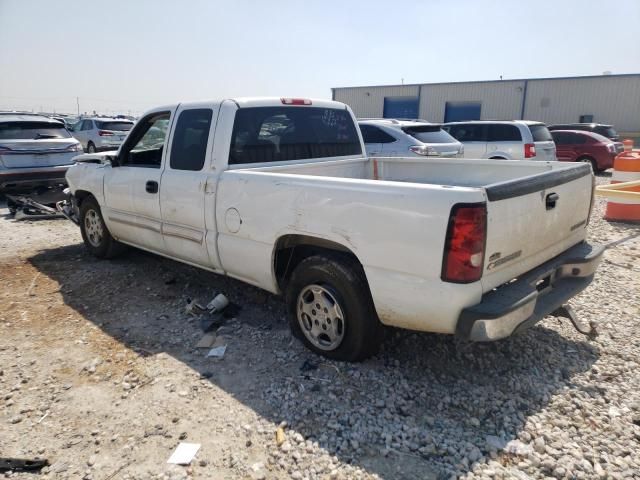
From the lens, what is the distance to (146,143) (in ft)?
16.5

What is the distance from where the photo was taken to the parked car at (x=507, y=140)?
12.0m

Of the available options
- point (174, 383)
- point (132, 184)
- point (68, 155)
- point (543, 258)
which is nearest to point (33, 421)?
point (174, 383)

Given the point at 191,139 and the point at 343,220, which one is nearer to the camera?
the point at 343,220

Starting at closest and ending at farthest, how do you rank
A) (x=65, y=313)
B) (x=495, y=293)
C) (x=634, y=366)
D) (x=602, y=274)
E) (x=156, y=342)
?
(x=495, y=293) → (x=634, y=366) → (x=156, y=342) → (x=65, y=313) → (x=602, y=274)

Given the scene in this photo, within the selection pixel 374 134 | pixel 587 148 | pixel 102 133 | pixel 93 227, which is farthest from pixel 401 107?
pixel 93 227

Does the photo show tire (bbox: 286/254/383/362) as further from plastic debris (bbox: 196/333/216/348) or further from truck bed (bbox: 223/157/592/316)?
plastic debris (bbox: 196/333/216/348)

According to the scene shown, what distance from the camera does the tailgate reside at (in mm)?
2750

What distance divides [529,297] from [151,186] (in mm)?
3522

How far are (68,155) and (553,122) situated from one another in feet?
90.2

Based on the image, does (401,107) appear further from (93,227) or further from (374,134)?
(93,227)

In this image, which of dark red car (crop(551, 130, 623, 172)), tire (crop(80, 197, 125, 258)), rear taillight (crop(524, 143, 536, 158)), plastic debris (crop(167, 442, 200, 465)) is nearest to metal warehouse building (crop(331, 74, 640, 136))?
dark red car (crop(551, 130, 623, 172))

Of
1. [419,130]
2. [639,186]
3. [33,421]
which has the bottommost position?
[33,421]

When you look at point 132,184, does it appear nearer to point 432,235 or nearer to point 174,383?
point 174,383

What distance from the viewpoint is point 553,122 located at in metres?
28.7
